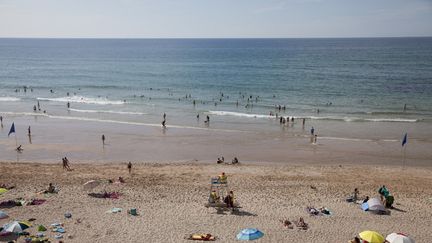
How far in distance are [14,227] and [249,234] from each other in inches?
374

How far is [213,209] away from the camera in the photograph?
20047 mm

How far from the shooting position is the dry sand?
17625 millimetres

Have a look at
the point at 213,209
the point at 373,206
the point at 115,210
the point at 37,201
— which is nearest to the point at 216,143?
the point at 213,209

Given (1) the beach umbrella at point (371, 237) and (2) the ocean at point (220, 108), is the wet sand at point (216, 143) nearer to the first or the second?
(2) the ocean at point (220, 108)

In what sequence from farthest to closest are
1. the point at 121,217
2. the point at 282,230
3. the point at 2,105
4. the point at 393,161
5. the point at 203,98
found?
the point at 203,98 → the point at 2,105 → the point at 393,161 → the point at 121,217 → the point at 282,230

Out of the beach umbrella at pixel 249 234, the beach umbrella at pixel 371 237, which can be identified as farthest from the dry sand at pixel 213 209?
the beach umbrella at pixel 371 237

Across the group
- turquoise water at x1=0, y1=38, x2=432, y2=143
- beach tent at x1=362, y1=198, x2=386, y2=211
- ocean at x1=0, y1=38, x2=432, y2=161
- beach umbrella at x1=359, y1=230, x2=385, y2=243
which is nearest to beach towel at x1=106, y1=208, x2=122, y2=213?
beach umbrella at x1=359, y1=230, x2=385, y2=243

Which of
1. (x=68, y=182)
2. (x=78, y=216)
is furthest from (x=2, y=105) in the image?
(x=78, y=216)

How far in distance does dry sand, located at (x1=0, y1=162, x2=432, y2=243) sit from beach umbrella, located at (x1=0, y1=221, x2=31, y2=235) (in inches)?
17.1

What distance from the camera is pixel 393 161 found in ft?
99.6

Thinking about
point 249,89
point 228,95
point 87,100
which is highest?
point 249,89

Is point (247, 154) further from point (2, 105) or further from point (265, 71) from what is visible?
point (265, 71)

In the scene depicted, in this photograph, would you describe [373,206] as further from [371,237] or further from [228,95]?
[228,95]

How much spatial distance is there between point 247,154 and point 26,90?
46.2 m
